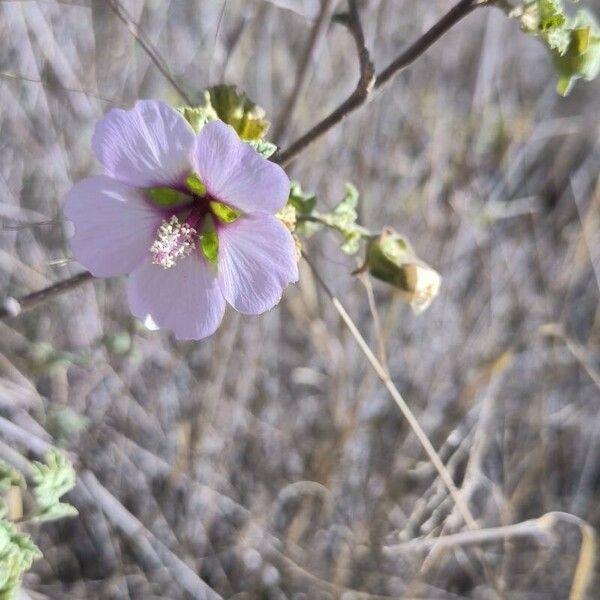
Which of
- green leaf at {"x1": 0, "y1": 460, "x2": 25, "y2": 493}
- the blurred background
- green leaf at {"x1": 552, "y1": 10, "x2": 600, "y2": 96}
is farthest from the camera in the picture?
the blurred background

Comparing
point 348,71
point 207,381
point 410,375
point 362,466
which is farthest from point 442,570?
point 348,71

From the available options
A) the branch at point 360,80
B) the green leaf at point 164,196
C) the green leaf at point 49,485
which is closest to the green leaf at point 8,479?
the green leaf at point 49,485

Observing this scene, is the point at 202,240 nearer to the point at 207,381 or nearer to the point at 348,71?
the point at 207,381

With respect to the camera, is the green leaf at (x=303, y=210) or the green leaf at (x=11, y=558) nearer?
the green leaf at (x=11, y=558)

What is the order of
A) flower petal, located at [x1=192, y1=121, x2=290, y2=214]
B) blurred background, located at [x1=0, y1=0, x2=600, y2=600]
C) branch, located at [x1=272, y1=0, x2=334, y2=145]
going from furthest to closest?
blurred background, located at [x1=0, y1=0, x2=600, y2=600]
branch, located at [x1=272, y1=0, x2=334, y2=145]
flower petal, located at [x1=192, y1=121, x2=290, y2=214]

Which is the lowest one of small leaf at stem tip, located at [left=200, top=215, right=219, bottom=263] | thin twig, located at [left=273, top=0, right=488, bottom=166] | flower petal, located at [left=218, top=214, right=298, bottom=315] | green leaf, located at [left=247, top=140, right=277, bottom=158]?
flower petal, located at [left=218, top=214, right=298, bottom=315]

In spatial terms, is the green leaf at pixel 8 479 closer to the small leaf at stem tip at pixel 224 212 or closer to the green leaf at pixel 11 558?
the green leaf at pixel 11 558

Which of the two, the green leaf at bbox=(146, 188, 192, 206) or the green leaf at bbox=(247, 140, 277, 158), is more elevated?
the green leaf at bbox=(247, 140, 277, 158)

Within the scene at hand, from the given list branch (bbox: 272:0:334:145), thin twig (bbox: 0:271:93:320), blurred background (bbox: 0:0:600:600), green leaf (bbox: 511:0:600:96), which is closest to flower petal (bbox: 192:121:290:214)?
thin twig (bbox: 0:271:93:320)

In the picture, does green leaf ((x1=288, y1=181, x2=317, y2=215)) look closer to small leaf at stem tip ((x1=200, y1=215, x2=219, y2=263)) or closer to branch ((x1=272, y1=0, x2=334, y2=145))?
small leaf at stem tip ((x1=200, y1=215, x2=219, y2=263))
